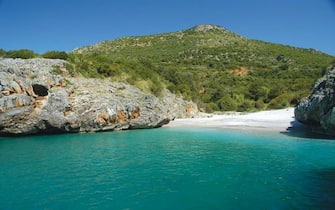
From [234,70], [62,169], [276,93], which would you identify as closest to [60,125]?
[62,169]

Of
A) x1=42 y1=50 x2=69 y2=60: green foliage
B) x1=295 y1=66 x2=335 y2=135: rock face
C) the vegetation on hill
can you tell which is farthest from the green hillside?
x1=295 y1=66 x2=335 y2=135: rock face

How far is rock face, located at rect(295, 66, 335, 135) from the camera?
22.2 m

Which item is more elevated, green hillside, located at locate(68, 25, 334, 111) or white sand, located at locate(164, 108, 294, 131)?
green hillside, located at locate(68, 25, 334, 111)

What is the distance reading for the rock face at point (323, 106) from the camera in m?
22.2

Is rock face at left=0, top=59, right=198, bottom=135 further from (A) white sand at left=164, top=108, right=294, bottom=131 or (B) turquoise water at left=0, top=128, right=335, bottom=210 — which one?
(B) turquoise water at left=0, top=128, right=335, bottom=210

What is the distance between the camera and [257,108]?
54219mm

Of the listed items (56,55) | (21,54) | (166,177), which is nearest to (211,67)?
(56,55)

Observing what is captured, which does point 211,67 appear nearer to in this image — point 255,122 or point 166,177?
point 255,122

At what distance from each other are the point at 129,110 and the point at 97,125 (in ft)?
11.5

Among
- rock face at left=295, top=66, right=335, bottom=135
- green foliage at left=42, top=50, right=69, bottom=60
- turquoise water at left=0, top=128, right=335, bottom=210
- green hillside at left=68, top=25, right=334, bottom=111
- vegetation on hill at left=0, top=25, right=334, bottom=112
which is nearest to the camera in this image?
turquoise water at left=0, top=128, right=335, bottom=210

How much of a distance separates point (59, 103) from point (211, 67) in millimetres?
58296

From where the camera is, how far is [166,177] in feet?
38.4

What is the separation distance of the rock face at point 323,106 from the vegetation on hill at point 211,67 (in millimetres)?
20561

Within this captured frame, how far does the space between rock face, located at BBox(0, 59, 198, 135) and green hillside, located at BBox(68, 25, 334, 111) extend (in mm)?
4247
